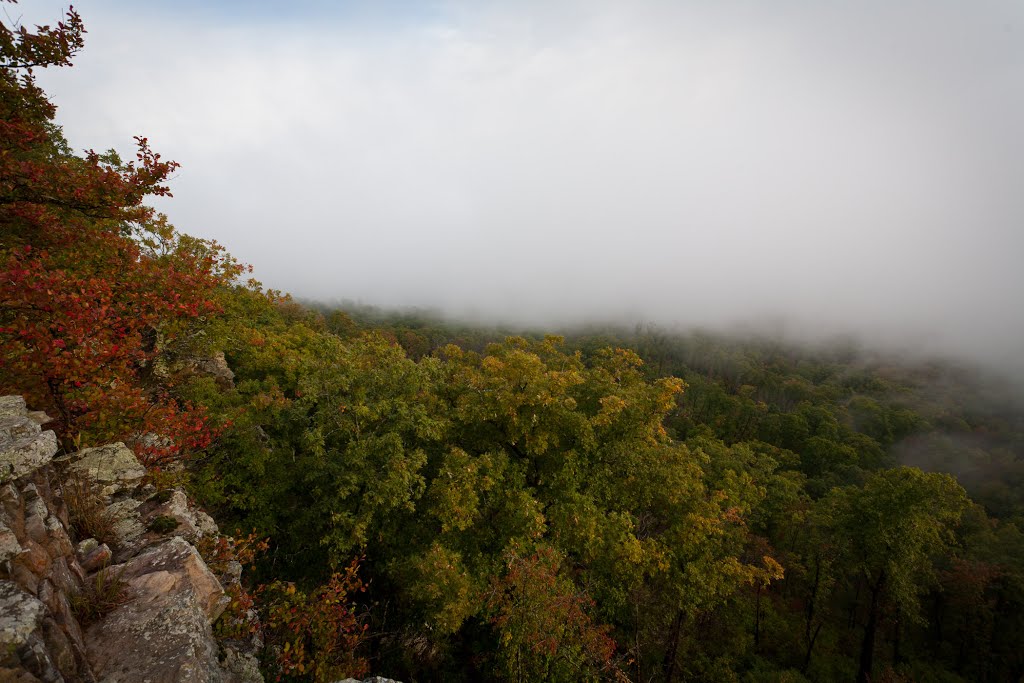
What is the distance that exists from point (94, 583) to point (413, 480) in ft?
26.4

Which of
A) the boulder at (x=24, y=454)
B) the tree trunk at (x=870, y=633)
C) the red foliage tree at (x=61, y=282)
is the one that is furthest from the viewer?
the tree trunk at (x=870, y=633)

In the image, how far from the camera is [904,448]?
298ft

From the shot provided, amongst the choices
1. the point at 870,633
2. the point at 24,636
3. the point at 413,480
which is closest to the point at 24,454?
the point at 24,636

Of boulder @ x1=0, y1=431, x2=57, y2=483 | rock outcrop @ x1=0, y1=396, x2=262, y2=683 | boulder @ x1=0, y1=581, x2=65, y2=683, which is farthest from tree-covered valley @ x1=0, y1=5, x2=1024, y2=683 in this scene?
boulder @ x1=0, y1=581, x2=65, y2=683

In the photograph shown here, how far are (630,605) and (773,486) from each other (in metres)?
27.7

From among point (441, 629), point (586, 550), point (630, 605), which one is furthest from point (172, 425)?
point (630, 605)

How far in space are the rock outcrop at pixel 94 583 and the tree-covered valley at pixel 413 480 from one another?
3.30ft

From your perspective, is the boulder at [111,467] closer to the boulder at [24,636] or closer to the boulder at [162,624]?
the boulder at [162,624]

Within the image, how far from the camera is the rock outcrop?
496cm

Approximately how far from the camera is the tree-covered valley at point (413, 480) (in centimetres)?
867

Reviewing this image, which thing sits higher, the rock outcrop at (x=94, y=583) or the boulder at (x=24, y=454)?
the boulder at (x=24, y=454)

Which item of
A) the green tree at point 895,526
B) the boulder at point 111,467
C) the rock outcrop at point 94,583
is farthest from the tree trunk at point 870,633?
the boulder at point 111,467

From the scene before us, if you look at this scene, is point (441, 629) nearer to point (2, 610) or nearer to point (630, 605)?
point (2, 610)

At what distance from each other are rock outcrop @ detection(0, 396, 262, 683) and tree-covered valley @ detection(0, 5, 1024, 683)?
100 centimetres
